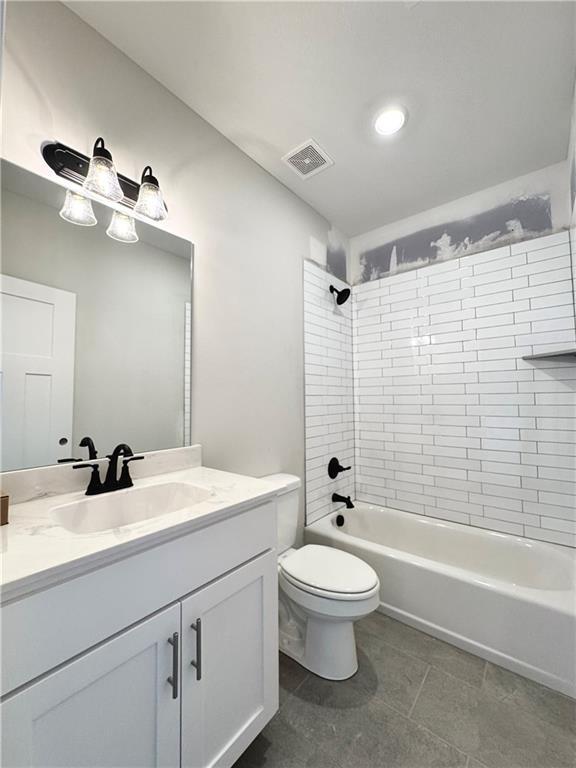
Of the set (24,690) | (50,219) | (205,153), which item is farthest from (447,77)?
(24,690)

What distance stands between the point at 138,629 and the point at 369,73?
2.17m

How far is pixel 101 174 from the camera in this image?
1.17 metres

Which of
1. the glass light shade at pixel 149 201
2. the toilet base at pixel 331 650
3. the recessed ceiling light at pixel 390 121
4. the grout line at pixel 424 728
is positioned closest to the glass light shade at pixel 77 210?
the glass light shade at pixel 149 201

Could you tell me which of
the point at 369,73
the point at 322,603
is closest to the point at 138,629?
the point at 322,603

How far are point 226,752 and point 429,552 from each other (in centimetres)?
168

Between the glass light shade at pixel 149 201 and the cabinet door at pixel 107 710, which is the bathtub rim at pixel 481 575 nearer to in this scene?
the cabinet door at pixel 107 710

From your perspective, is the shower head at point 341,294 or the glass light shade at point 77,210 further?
the shower head at point 341,294

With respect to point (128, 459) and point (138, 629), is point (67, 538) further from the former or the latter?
point (128, 459)

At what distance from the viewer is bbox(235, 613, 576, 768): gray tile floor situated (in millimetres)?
1141

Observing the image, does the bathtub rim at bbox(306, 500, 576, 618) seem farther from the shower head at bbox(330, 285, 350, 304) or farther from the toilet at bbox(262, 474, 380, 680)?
the shower head at bbox(330, 285, 350, 304)

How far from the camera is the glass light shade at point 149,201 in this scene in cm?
131

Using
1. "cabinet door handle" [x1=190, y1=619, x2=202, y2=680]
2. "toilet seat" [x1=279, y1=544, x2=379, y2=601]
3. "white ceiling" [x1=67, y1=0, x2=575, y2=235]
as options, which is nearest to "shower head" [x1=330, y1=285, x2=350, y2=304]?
"white ceiling" [x1=67, y1=0, x2=575, y2=235]

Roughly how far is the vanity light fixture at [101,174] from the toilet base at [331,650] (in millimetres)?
1972

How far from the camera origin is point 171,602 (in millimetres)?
836
